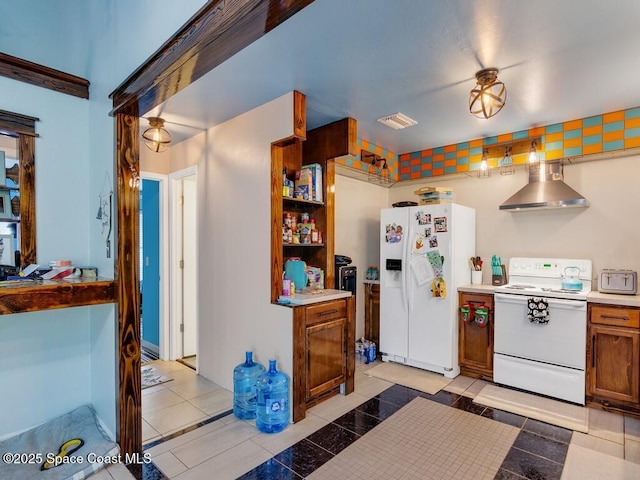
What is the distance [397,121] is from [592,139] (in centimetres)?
181

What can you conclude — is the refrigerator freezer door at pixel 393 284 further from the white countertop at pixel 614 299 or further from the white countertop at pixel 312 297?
the white countertop at pixel 614 299

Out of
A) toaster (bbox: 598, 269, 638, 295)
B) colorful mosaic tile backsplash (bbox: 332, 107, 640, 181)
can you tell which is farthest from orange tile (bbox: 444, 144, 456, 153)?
toaster (bbox: 598, 269, 638, 295)

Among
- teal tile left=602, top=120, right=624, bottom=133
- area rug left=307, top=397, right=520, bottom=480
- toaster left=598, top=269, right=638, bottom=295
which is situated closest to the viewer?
area rug left=307, top=397, right=520, bottom=480

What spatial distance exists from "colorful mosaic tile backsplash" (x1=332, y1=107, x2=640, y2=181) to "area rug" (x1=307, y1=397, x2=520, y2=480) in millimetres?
2596

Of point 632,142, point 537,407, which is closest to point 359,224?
point 537,407

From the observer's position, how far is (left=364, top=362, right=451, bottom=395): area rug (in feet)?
10.8

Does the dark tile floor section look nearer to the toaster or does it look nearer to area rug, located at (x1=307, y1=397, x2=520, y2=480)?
area rug, located at (x1=307, y1=397, x2=520, y2=480)

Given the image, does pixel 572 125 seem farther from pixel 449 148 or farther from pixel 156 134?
pixel 156 134

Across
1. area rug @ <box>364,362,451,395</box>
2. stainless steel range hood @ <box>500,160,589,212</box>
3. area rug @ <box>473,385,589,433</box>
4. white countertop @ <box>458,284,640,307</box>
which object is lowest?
area rug @ <box>364,362,451,395</box>

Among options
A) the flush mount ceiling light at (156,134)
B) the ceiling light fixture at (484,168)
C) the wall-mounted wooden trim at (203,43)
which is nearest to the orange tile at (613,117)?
the ceiling light fixture at (484,168)

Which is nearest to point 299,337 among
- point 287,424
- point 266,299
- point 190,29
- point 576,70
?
point 266,299

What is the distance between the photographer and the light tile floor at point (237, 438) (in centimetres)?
207

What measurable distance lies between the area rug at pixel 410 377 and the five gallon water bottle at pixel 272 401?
1303 mm

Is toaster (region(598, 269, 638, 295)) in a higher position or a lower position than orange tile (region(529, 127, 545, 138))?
lower
